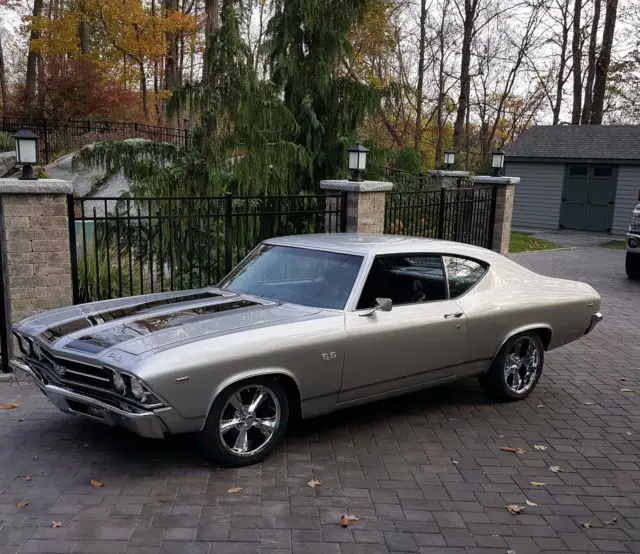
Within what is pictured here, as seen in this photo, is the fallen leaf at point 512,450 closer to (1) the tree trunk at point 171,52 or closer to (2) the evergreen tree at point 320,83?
(2) the evergreen tree at point 320,83

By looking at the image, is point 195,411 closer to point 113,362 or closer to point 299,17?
point 113,362

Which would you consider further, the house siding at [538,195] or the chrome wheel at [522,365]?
the house siding at [538,195]

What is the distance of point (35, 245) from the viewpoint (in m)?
6.62

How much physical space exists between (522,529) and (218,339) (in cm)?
219

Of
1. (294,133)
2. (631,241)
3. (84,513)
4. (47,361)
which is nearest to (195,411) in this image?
(84,513)

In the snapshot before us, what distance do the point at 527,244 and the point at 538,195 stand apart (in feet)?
18.6

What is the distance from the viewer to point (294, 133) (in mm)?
11789

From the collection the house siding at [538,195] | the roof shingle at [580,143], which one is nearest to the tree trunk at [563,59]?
the roof shingle at [580,143]

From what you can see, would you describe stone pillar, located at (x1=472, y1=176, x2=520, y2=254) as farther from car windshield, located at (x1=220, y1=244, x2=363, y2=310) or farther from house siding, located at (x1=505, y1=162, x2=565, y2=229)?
house siding, located at (x1=505, y1=162, x2=565, y2=229)

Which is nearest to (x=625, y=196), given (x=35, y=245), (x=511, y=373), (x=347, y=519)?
(x=511, y=373)

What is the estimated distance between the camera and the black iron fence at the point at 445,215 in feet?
35.4

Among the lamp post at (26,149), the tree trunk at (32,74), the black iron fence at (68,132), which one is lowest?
the lamp post at (26,149)

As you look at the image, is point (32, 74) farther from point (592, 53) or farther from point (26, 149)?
point (592, 53)

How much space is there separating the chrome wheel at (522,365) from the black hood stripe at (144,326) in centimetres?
248
